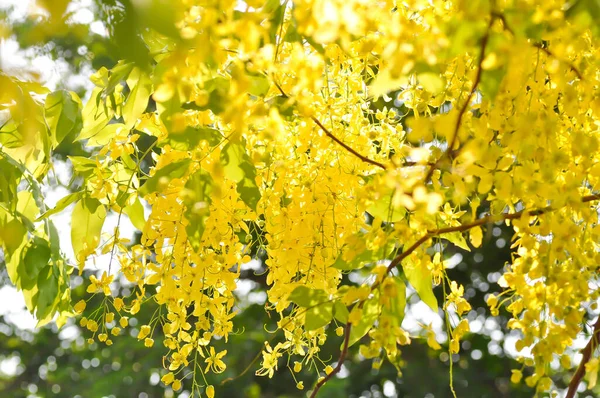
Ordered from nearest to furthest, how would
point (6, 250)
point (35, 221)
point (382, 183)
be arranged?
point (382, 183), point (6, 250), point (35, 221)

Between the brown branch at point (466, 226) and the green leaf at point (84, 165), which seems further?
the green leaf at point (84, 165)

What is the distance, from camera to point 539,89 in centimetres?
98

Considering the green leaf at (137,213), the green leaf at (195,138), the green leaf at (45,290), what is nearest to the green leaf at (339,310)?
the green leaf at (195,138)

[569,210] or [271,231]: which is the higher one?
[569,210]

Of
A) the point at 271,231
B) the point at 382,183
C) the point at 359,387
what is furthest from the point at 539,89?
the point at 359,387

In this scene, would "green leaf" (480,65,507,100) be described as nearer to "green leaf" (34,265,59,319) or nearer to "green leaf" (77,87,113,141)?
"green leaf" (77,87,113,141)

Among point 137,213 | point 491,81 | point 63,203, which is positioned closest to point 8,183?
point 63,203

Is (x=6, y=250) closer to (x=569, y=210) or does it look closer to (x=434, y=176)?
(x=434, y=176)

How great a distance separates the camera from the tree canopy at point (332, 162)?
722mm

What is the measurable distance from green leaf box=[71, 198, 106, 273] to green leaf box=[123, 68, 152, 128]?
136 millimetres

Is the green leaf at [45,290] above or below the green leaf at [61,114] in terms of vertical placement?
below

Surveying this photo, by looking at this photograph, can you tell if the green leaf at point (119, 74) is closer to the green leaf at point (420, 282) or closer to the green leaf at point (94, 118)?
the green leaf at point (94, 118)

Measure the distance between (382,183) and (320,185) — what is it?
348mm

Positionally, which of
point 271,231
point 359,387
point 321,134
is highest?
point 321,134
